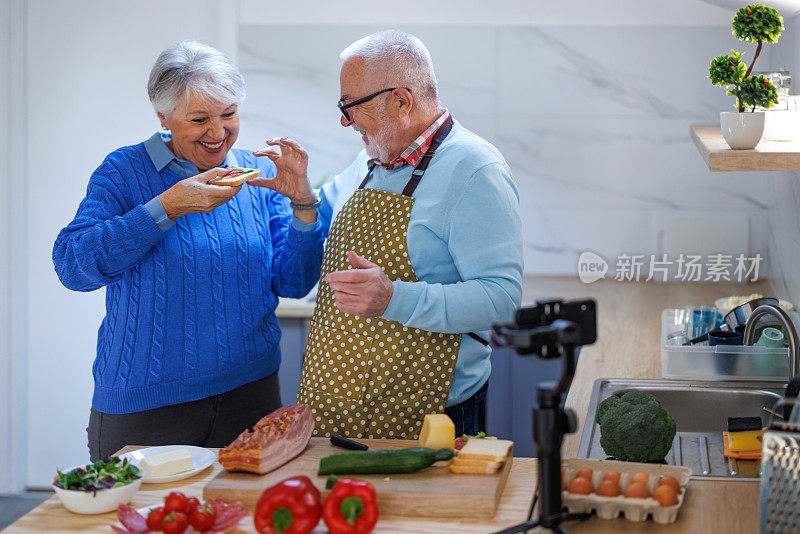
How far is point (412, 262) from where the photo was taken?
1.91 meters

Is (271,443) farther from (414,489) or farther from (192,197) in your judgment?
(192,197)

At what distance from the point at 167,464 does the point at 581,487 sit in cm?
73

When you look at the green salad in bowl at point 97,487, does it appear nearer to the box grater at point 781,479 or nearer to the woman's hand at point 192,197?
the woman's hand at point 192,197

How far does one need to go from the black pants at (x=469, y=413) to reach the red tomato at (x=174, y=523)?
74 centimetres

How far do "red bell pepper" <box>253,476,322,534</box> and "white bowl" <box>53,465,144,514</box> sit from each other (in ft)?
0.88

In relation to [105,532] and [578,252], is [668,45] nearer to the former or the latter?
[578,252]

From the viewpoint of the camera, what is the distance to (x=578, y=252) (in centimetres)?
371

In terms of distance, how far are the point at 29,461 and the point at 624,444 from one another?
2825 millimetres

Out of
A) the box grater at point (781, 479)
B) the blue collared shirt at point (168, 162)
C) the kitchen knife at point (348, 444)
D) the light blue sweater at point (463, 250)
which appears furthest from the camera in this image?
the blue collared shirt at point (168, 162)

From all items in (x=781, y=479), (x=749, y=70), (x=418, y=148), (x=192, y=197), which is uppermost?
(x=749, y=70)

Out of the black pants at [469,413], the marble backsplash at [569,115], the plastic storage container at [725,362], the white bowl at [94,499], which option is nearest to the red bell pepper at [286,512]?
the white bowl at [94,499]

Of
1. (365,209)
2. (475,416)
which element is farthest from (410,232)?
(475,416)

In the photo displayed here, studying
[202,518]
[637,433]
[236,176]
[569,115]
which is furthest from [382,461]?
[569,115]

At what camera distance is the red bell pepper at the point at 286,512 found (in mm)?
1345
